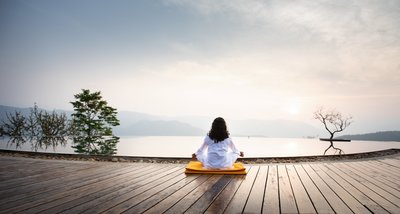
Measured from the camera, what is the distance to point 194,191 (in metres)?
3.65

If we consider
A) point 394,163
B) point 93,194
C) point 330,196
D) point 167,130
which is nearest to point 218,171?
point 330,196

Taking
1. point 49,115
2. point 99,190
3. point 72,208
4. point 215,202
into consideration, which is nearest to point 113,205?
point 72,208

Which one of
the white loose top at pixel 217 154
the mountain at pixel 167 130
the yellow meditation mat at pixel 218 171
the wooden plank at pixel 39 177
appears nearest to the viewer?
the wooden plank at pixel 39 177

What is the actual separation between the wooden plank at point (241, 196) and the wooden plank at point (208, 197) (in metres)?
0.24

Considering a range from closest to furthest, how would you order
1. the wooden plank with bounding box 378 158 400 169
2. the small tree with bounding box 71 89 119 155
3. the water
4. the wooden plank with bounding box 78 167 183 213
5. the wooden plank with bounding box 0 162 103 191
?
1. the wooden plank with bounding box 78 167 183 213
2. the wooden plank with bounding box 0 162 103 191
3. the wooden plank with bounding box 378 158 400 169
4. the water
5. the small tree with bounding box 71 89 119 155

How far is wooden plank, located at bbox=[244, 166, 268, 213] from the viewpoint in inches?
110

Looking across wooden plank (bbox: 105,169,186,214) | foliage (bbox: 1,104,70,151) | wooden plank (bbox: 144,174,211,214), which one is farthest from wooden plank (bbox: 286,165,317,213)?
foliage (bbox: 1,104,70,151)

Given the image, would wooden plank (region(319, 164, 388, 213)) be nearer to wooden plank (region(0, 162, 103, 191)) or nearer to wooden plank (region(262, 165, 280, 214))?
wooden plank (region(262, 165, 280, 214))

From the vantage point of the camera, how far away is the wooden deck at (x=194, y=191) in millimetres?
2828

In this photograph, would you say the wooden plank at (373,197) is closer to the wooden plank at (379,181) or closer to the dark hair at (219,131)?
the wooden plank at (379,181)

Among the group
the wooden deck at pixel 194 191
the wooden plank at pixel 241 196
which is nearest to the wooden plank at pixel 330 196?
the wooden deck at pixel 194 191

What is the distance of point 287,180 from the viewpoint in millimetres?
4520

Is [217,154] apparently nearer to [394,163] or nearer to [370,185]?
[370,185]

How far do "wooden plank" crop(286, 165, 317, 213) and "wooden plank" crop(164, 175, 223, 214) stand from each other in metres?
1.17
